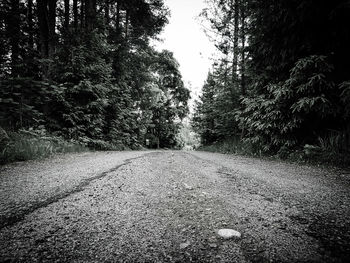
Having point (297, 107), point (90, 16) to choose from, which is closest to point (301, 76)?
point (297, 107)

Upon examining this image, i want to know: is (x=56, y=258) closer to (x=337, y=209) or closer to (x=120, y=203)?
(x=120, y=203)

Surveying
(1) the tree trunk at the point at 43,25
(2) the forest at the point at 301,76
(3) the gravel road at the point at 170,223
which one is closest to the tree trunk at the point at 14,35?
(1) the tree trunk at the point at 43,25

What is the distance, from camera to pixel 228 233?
121cm

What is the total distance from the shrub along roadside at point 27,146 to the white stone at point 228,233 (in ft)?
16.7

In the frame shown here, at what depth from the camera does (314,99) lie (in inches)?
173

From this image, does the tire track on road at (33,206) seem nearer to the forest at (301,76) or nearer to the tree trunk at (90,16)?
the forest at (301,76)

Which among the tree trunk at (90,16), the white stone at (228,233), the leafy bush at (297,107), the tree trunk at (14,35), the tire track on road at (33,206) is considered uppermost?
the tree trunk at (90,16)

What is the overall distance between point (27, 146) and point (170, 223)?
563 cm

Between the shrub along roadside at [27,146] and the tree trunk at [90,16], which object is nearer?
the shrub along roadside at [27,146]

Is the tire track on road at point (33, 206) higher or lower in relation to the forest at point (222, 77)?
lower

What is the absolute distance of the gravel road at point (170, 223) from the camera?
100 centimetres

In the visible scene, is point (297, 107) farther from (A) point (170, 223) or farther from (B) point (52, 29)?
(B) point (52, 29)

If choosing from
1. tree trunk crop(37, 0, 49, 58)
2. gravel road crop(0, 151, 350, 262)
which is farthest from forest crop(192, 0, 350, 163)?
tree trunk crop(37, 0, 49, 58)

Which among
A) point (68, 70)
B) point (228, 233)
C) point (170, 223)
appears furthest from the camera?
point (68, 70)
